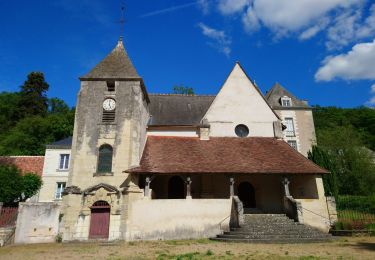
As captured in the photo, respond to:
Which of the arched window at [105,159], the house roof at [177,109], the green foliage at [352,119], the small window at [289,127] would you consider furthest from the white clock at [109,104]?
the green foliage at [352,119]

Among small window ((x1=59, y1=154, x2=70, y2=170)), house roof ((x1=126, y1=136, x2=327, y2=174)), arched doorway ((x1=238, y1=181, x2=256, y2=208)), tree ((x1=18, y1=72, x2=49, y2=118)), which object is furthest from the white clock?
tree ((x1=18, y1=72, x2=49, y2=118))

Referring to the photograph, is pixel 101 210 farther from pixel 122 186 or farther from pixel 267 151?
pixel 267 151

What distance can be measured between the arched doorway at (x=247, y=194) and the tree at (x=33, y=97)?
37077 mm

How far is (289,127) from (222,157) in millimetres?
15720

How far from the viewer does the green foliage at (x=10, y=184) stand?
17.8 m

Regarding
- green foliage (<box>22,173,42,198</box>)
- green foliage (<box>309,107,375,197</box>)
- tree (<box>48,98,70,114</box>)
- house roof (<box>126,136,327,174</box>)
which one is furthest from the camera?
tree (<box>48,98,70,114</box>)

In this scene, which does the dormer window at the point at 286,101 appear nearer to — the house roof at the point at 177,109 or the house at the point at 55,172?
the house roof at the point at 177,109

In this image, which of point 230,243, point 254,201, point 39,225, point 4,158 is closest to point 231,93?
point 254,201

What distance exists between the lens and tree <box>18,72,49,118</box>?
4256cm

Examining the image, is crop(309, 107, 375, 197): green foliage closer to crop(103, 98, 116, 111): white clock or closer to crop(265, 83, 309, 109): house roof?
crop(265, 83, 309, 109): house roof

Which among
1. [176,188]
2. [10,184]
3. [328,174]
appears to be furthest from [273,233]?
[10,184]

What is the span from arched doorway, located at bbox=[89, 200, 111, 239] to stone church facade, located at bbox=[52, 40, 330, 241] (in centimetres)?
5

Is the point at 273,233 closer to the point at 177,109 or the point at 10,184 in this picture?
the point at 177,109

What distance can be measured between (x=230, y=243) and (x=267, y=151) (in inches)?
293
